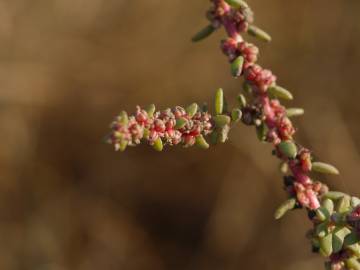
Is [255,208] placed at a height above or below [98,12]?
below

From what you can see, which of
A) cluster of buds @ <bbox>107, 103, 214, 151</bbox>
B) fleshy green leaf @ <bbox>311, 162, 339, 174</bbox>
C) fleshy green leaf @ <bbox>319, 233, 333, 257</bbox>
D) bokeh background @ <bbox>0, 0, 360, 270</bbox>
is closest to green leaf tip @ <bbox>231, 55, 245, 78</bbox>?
cluster of buds @ <bbox>107, 103, 214, 151</bbox>

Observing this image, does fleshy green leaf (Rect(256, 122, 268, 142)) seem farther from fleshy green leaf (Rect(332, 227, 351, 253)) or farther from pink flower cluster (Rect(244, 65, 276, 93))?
fleshy green leaf (Rect(332, 227, 351, 253))

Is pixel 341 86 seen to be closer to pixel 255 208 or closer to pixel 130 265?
pixel 255 208

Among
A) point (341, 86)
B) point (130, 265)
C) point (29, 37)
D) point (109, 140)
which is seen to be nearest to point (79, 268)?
point (130, 265)

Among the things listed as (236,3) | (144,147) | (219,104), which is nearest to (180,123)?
(219,104)

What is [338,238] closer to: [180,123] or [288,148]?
[288,148]
